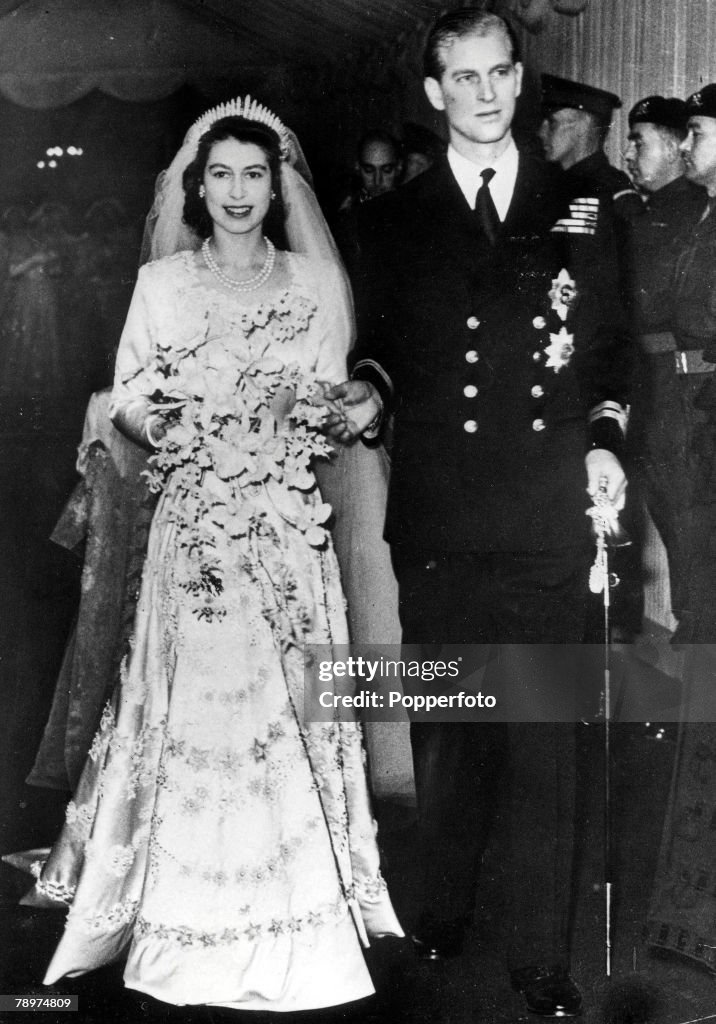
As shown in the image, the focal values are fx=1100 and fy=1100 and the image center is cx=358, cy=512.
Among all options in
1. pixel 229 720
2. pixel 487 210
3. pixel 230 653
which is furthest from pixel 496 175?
pixel 229 720

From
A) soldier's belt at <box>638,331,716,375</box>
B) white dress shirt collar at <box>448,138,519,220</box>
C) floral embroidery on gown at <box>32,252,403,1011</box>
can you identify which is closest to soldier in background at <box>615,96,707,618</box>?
soldier's belt at <box>638,331,716,375</box>

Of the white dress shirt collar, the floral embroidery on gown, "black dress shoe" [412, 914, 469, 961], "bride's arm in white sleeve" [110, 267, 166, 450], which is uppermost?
the white dress shirt collar

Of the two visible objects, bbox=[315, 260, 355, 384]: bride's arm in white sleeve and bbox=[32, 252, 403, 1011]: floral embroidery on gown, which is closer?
bbox=[32, 252, 403, 1011]: floral embroidery on gown

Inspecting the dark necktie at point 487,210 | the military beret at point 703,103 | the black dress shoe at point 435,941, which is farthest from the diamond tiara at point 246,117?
the black dress shoe at point 435,941

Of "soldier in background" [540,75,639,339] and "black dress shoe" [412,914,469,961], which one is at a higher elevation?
"soldier in background" [540,75,639,339]

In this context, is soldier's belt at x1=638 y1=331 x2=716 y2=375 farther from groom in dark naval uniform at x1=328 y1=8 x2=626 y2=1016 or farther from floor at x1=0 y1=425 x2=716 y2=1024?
floor at x1=0 y1=425 x2=716 y2=1024

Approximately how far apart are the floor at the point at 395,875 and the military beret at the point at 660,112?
1.49m

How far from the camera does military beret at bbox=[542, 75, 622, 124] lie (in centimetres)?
267

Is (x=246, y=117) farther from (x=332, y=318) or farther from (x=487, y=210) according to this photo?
(x=487, y=210)

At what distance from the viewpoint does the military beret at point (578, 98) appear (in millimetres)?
2666

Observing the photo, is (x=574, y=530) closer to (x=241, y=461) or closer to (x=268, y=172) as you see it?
(x=241, y=461)

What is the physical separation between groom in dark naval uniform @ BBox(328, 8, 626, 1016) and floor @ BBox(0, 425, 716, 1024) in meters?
0.05

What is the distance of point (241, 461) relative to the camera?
2.67 m

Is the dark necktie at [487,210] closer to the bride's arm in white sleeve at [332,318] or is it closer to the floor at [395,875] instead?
the bride's arm in white sleeve at [332,318]
